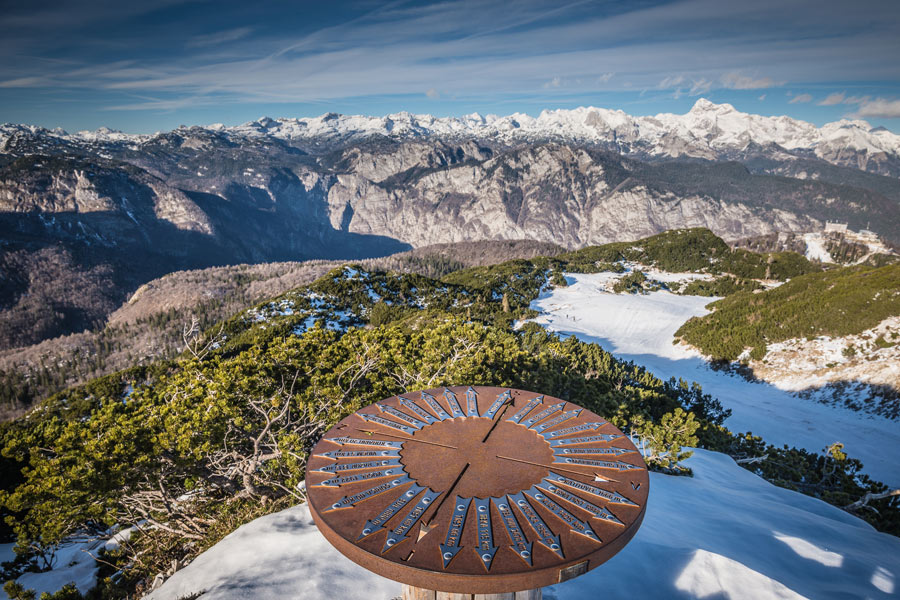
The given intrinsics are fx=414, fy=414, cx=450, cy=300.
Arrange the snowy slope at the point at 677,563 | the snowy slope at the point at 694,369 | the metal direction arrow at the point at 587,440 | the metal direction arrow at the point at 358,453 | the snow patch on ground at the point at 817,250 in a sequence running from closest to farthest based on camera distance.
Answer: the snowy slope at the point at 677,563 < the metal direction arrow at the point at 358,453 < the metal direction arrow at the point at 587,440 < the snowy slope at the point at 694,369 < the snow patch on ground at the point at 817,250

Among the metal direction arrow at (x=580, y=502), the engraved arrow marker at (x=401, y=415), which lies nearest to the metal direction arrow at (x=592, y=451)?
the metal direction arrow at (x=580, y=502)

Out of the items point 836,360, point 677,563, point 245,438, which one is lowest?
point 836,360

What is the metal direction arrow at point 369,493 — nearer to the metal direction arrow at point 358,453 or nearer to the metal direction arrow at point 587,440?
the metal direction arrow at point 358,453

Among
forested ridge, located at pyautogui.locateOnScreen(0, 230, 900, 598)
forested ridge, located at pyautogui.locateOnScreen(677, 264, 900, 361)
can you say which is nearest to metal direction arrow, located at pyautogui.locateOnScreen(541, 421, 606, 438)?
forested ridge, located at pyautogui.locateOnScreen(0, 230, 900, 598)

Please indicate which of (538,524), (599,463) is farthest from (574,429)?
(538,524)

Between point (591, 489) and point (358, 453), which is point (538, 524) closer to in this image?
point (591, 489)

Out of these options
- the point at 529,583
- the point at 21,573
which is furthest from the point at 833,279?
the point at 21,573

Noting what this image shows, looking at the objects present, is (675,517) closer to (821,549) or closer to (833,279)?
(821,549)
